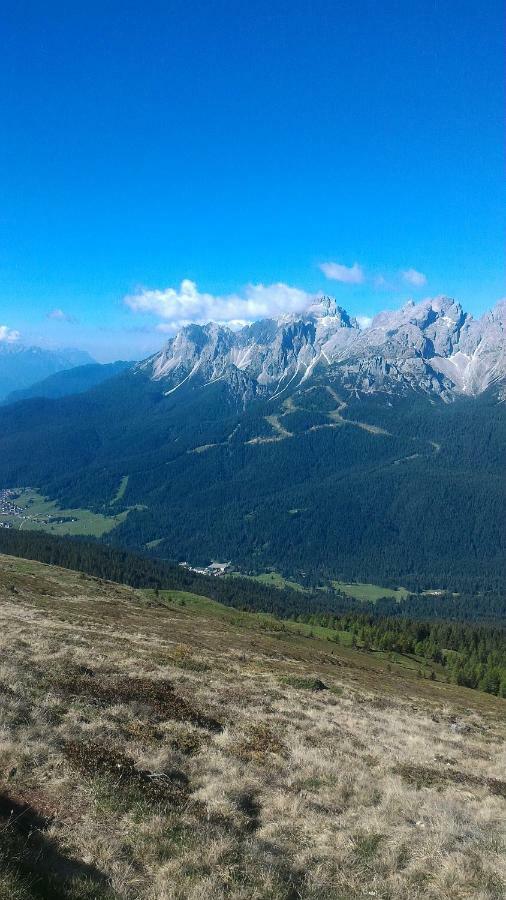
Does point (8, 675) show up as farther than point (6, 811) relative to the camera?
Yes

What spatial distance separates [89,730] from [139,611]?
5480 centimetres

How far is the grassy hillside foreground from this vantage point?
9.48m

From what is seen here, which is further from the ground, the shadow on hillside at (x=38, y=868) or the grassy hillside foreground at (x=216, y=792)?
the shadow on hillside at (x=38, y=868)

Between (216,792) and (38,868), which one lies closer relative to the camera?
(38,868)

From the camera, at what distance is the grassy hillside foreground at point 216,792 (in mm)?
9484

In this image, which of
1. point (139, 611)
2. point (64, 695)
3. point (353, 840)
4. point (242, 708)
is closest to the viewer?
point (353, 840)

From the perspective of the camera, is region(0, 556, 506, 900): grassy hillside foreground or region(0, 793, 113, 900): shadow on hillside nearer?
region(0, 793, 113, 900): shadow on hillside

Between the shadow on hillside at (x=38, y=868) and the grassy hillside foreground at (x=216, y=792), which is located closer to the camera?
the shadow on hillside at (x=38, y=868)

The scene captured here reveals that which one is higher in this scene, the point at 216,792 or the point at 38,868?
the point at 38,868

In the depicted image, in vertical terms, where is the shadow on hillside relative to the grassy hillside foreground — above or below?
above

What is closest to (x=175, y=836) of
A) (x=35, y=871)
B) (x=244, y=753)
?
(x=35, y=871)

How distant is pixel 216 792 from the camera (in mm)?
13477

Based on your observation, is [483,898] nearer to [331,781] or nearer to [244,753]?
[331,781]

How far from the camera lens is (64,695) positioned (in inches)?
723
